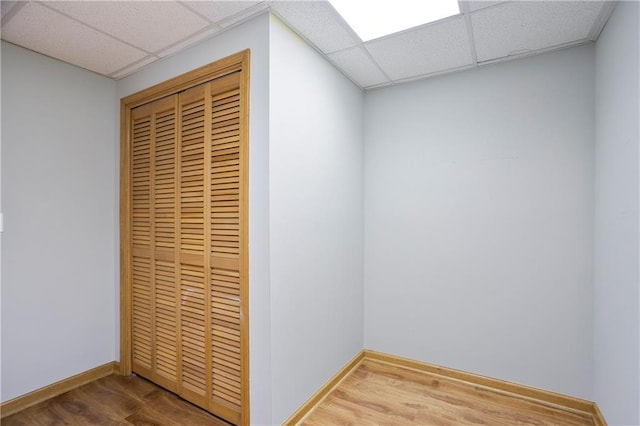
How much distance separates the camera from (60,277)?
2.38 meters

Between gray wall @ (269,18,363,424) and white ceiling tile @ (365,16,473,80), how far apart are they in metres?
0.42

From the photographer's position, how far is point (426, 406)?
2.17 m

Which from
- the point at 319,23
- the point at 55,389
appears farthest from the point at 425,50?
the point at 55,389

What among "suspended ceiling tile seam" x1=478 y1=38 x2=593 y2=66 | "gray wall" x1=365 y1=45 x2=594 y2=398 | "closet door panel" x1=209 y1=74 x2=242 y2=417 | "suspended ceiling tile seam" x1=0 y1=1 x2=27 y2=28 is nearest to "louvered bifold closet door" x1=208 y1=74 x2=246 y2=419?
"closet door panel" x1=209 y1=74 x2=242 y2=417

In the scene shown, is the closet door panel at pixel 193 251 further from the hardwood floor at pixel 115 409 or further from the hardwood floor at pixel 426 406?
the hardwood floor at pixel 426 406

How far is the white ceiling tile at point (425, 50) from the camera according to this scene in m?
1.96

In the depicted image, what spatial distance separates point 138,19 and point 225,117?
0.70 m

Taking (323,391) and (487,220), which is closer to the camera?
(323,391)

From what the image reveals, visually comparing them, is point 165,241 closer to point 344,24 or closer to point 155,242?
point 155,242

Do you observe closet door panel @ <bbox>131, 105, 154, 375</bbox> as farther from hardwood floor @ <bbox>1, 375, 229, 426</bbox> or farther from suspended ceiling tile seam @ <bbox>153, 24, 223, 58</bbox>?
suspended ceiling tile seam @ <bbox>153, 24, 223, 58</bbox>

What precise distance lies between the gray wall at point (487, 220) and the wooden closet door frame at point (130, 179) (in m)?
1.37

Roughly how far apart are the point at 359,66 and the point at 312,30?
0.60 meters

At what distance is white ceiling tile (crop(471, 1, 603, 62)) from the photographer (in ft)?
5.65

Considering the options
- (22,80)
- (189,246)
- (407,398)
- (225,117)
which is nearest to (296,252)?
(189,246)
